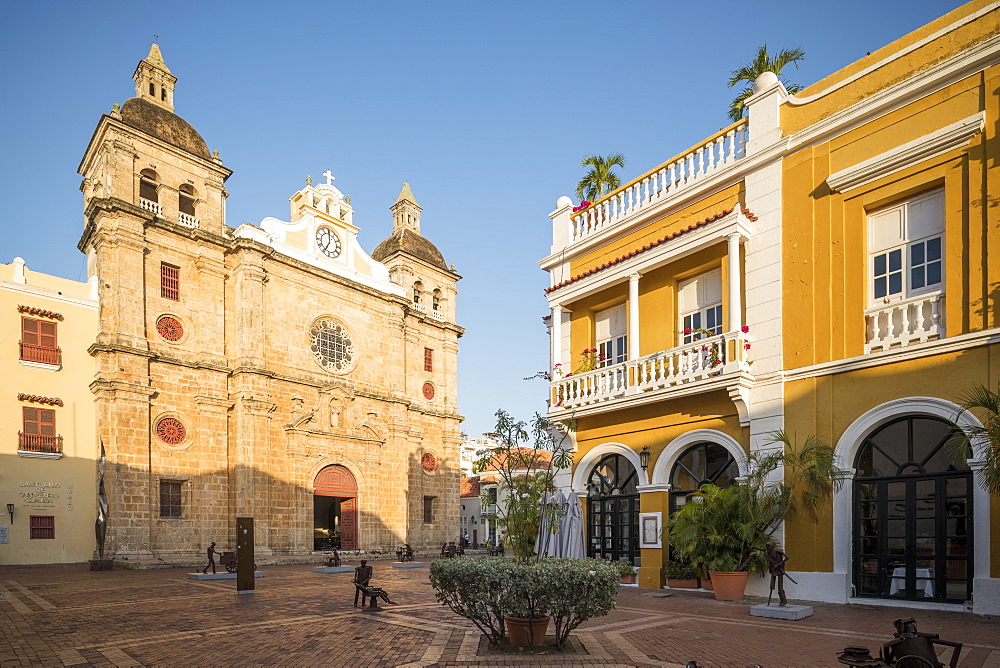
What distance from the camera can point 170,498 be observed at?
25.4 m

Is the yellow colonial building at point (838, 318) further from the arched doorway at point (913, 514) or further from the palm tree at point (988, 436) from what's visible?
the palm tree at point (988, 436)

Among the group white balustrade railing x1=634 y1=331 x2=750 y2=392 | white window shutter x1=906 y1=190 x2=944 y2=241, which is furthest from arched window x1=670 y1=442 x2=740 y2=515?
white window shutter x1=906 y1=190 x2=944 y2=241

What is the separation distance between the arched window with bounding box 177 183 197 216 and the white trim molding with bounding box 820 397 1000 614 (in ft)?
87.6

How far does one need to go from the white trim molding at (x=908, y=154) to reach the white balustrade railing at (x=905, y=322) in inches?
96.9

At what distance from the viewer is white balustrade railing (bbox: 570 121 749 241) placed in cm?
1532

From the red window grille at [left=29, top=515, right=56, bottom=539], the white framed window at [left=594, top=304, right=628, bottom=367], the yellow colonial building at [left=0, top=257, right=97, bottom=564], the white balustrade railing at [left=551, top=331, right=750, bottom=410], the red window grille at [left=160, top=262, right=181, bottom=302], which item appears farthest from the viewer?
the red window grille at [left=160, top=262, right=181, bottom=302]

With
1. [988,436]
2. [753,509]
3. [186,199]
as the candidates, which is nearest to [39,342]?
[186,199]

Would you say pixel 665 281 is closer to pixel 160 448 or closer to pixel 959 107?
pixel 959 107

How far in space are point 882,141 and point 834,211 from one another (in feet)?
4.82

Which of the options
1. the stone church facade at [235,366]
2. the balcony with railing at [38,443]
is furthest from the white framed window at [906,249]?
the balcony with railing at [38,443]

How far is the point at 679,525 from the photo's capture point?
1355cm

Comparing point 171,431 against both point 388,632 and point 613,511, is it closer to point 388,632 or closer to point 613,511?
point 613,511

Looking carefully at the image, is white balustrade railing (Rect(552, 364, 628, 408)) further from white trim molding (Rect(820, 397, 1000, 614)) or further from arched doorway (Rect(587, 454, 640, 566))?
white trim molding (Rect(820, 397, 1000, 614))

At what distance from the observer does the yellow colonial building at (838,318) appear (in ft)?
36.9
